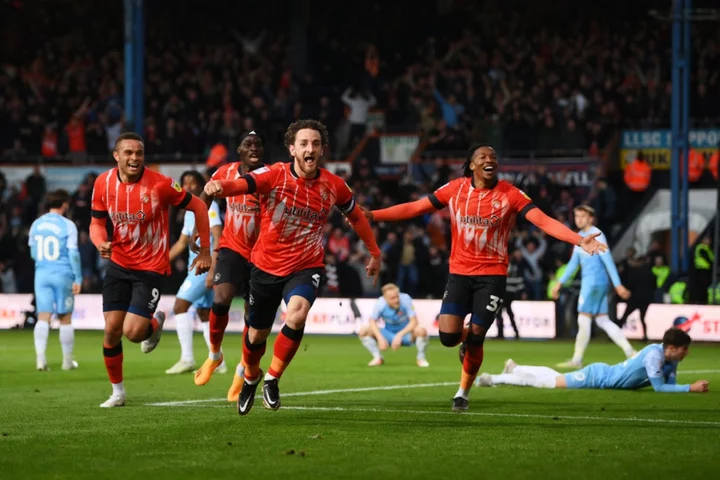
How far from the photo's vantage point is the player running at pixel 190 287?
15.9 metres

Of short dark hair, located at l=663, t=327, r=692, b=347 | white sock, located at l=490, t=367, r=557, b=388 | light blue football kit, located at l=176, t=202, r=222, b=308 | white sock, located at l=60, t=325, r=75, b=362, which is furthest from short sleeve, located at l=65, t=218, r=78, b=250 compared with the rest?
short dark hair, located at l=663, t=327, r=692, b=347

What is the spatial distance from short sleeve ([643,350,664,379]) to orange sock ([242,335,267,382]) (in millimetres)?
4540

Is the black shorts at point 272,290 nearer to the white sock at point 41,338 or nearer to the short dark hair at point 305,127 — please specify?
the short dark hair at point 305,127

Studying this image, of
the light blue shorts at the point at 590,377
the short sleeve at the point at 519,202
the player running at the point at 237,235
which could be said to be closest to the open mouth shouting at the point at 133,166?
the player running at the point at 237,235

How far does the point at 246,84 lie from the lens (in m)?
37.9

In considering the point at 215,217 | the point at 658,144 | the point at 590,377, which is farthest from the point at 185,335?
the point at 658,144

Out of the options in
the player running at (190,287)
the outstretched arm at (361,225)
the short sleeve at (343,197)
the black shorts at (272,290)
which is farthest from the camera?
the player running at (190,287)

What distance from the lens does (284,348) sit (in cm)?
1196

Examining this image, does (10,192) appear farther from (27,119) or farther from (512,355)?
(512,355)

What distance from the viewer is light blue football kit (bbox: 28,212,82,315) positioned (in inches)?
736

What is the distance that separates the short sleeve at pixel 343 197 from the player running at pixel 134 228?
137 cm

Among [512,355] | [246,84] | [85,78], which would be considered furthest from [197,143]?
[512,355]

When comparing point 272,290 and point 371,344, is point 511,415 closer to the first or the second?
point 272,290

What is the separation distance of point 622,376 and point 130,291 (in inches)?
220
